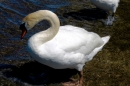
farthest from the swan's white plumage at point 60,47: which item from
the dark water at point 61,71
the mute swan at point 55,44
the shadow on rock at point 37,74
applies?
the dark water at point 61,71

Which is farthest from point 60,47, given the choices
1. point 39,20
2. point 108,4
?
point 108,4

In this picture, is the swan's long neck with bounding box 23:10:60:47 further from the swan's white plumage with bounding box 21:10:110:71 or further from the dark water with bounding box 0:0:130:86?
the dark water with bounding box 0:0:130:86

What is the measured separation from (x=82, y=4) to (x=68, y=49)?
16.8 feet

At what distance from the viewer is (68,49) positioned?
6484mm

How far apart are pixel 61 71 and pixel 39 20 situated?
1556mm

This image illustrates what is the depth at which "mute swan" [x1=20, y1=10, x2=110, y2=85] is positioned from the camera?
630 centimetres

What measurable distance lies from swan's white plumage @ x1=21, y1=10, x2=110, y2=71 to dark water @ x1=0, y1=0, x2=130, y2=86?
0.75 metres

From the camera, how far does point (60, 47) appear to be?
638cm

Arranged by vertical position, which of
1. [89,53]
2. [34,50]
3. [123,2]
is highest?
[34,50]

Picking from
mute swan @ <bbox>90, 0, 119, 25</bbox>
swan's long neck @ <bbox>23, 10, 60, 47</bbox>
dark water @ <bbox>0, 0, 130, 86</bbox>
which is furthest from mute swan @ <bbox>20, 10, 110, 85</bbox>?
mute swan @ <bbox>90, 0, 119, 25</bbox>

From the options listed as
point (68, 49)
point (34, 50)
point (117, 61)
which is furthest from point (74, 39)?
point (117, 61)

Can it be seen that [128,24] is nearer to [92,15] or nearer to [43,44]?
[92,15]

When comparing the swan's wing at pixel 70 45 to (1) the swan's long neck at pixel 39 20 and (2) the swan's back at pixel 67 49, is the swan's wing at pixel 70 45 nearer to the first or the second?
(2) the swan's back at pixel 67 49

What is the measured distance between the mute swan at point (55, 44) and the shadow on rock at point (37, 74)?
1.87 ft
